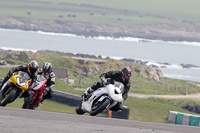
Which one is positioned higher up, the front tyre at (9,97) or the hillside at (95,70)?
the front tyre at (9,97)

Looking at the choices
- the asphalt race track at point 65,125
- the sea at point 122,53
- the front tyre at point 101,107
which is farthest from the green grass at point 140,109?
the sea at point 122,53

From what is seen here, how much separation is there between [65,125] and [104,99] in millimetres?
Result: 3948

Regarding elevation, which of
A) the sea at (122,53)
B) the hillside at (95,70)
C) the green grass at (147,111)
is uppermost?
the green grass at (147,111)

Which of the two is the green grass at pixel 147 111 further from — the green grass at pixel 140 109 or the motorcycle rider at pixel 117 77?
the motorcycle rider at pixel 117 77

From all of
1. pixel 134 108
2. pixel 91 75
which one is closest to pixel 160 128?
pixel 134 108

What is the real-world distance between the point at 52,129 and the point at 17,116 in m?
1.54

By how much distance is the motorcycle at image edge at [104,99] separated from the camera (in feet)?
48.7

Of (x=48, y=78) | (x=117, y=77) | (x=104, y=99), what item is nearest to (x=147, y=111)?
(x=48, y=78)

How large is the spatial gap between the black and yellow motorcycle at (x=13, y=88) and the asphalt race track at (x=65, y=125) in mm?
2296

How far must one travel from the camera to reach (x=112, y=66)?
6100cm

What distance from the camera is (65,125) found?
1105 centimetres

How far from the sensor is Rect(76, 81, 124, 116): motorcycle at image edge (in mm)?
14844

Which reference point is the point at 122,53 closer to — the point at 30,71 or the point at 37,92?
the point at 37,92

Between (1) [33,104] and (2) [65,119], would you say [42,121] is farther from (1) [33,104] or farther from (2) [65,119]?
(1) [33,104]
